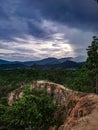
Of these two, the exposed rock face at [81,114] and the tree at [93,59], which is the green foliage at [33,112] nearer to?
the exposed rock face at [81,114]

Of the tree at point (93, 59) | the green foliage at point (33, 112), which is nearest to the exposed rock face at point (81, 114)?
the green foliage at point (33, 112)

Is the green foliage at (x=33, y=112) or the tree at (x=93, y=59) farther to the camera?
the tree at (x=93, y=59)

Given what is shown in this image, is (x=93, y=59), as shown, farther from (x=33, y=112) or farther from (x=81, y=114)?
(x=81, y=114)

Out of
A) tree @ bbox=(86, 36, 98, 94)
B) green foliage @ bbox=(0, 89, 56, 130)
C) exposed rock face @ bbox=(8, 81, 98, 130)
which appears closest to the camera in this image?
exposed rock face @ bbox=(8, 81, 98, 130)

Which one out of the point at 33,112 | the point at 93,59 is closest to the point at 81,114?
the point at 33,112

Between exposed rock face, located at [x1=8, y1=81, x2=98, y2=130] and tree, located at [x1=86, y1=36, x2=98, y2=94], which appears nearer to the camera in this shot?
exposed rock face, located at [x1=8, y1=81, x2=98, y2=130]

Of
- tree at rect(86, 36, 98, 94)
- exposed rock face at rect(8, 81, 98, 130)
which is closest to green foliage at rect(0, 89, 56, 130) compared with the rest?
exposed rock face at rect(8, 81, 98, 130)

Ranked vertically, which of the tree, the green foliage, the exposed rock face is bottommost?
the green foliage

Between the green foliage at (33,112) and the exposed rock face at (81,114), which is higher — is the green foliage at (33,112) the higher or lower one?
the lower one

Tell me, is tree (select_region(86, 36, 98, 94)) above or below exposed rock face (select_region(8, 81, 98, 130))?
above

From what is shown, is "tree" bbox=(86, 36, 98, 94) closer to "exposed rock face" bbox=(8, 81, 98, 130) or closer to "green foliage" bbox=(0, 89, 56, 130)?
"green foliage" bbox=(0, 89, 56, 130)

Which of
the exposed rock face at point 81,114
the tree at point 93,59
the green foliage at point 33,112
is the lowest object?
the green foliage at point 33,112

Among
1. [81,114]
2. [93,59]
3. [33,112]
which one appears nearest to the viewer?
[81,114]

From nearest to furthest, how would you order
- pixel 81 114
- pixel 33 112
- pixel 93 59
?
pixel 81 114 < pixel 33 112 < pixel 93 59
